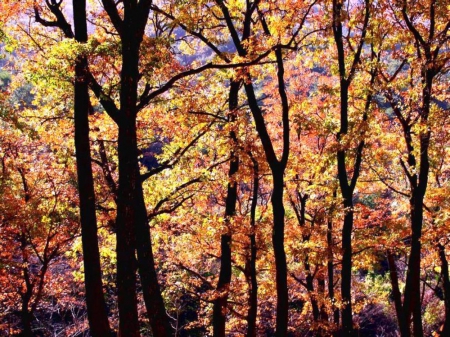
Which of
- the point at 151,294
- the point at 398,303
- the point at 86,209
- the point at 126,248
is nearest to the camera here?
the point at 126,248

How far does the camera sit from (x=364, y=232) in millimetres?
12336

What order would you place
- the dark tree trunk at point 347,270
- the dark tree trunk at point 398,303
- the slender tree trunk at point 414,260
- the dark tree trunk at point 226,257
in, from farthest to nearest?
the dark tree trunk at point 226,257, the dark tree trunk at point 398,303, the dark tree trunk at point 347,270, the slender tree trunk at point 414,260

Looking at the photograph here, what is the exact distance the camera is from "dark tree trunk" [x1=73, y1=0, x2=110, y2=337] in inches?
306

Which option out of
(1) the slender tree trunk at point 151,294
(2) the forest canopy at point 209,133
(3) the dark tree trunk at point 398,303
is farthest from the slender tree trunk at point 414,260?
(1) the slender tree trunk at point 151,294

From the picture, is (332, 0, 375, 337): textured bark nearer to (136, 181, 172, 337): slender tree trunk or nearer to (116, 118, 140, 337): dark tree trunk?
(136, 181, 172, 337): slender tree trunk

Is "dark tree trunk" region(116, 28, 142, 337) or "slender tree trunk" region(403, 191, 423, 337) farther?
"slender tree trunk" region(403, 191, 423, 337)

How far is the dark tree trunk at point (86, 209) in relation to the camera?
306 inches

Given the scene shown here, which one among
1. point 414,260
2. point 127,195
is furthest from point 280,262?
point 127,195

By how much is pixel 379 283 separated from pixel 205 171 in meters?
17.9

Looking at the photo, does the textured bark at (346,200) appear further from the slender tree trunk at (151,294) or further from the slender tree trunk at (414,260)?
the slender tree trunk at (151,294)

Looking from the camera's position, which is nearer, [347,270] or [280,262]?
[280,262]

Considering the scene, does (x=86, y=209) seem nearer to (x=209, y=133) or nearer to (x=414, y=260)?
(x=209, y=133)

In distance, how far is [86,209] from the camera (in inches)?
314

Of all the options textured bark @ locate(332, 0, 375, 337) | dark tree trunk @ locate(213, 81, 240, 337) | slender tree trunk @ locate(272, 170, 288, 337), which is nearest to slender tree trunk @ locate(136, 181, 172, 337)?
slender tree trunk @ locate(272, 170, 288, 337)
